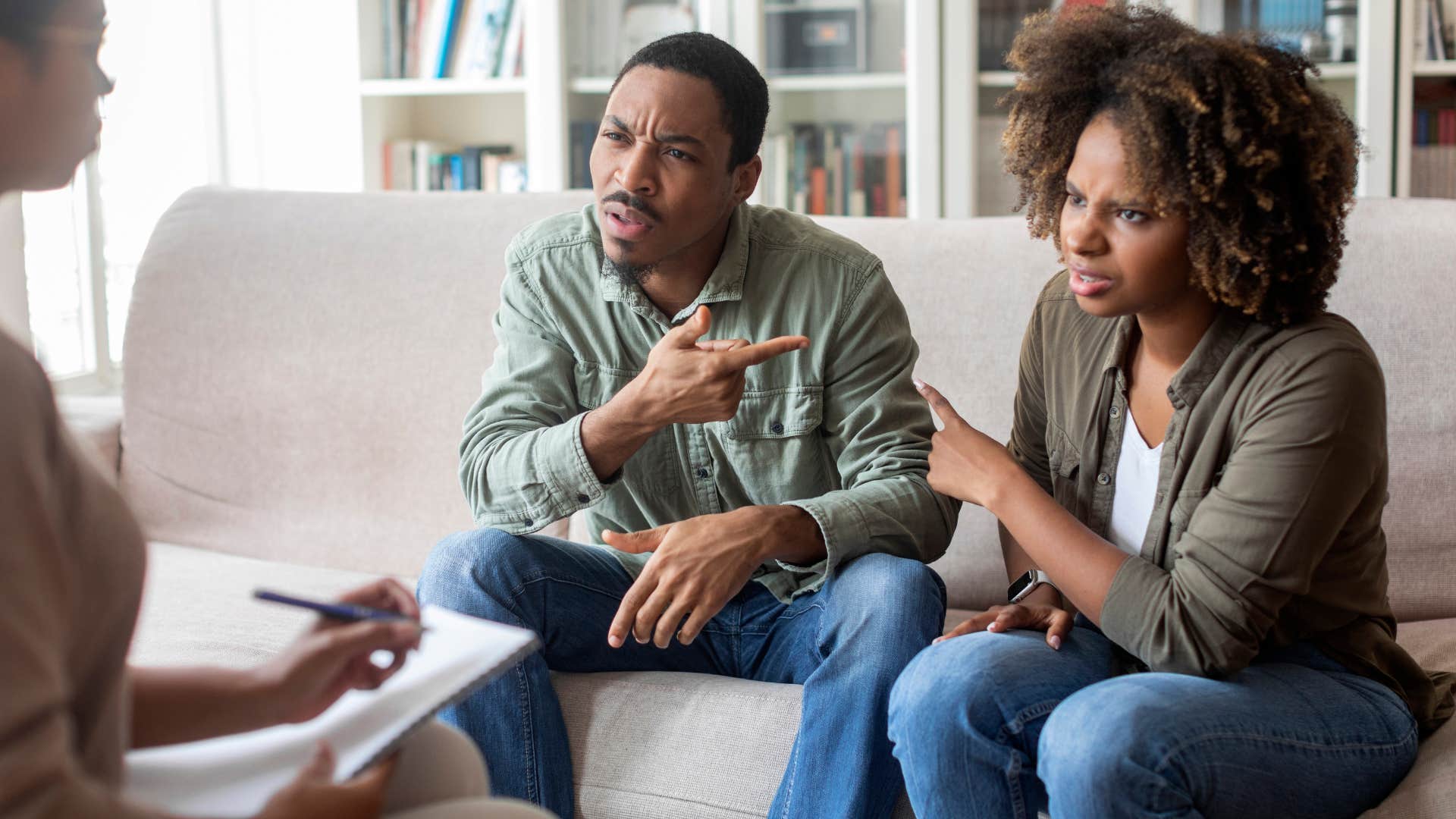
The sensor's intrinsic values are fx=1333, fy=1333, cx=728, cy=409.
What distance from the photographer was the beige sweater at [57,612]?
1.66 feet

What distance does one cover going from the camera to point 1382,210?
5.64 ft

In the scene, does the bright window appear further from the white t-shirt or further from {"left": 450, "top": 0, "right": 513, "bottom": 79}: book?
the white t-shirt

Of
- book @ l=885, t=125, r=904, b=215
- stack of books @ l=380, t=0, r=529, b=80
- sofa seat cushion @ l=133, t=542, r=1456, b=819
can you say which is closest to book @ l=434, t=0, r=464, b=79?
stack of books @ l=380, t=0, r=529, b=80

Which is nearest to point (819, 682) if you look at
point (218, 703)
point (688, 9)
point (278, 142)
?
point (218, 703)

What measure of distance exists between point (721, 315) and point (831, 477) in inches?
9.0

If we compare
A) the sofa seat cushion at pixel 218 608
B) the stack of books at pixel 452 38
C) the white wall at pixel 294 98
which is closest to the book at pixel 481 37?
the stack of books at pixel 452 38

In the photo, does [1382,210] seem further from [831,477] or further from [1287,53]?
[831,477]

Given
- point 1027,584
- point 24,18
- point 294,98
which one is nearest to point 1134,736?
point 1027,584

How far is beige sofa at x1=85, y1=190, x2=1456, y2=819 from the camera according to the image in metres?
1.66

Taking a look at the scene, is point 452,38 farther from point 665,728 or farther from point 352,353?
point 665,728

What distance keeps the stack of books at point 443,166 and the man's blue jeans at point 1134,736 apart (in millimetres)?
2318

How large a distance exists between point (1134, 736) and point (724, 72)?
33.8 inches

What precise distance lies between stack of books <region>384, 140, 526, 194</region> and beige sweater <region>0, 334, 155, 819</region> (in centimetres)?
274

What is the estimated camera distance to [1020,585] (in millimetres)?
1390
